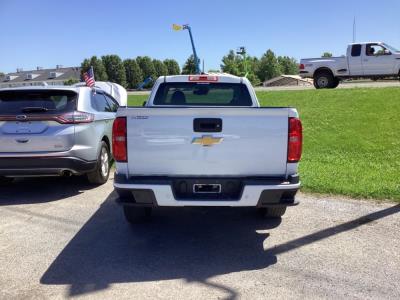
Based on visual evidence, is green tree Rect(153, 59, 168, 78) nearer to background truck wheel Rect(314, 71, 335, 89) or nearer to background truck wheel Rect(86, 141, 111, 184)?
background truck wheel Rect(314, 71, 335, 89)

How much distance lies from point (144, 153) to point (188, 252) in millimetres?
1123

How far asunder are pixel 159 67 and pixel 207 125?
4546 inches

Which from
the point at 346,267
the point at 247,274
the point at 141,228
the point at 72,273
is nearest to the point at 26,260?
the point at 72,273

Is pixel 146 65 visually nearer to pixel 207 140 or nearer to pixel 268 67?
pixel 268 67

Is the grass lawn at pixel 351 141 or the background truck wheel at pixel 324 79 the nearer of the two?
the grass lawn at pixel 351 141

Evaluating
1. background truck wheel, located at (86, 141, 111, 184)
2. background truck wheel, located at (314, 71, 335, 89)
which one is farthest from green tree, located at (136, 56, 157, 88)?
background truck wheel, located at (86, 141, 111, 184)

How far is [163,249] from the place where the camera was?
174 inches

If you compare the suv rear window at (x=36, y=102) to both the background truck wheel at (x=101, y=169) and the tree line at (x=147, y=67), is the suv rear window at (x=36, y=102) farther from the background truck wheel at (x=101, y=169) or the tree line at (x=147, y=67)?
the tree line at (x=147, y=67)

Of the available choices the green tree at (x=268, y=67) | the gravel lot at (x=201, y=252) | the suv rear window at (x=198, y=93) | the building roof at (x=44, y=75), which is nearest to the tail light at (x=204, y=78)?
the suv rear window at (x=198, y=93)

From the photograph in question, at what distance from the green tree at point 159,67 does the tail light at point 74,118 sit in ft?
366

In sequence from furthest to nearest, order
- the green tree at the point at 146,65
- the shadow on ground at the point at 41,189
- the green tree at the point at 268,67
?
the green tree at the point at 146,65, the green tree at the point at 268,67, the shadow on ground at the point at 41,189

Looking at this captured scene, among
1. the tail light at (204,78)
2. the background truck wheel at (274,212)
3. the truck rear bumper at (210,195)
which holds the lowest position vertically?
the background truck wheel at (274,212)

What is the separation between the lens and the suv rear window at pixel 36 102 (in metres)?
6.20

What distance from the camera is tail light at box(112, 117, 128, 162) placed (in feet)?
13.7
